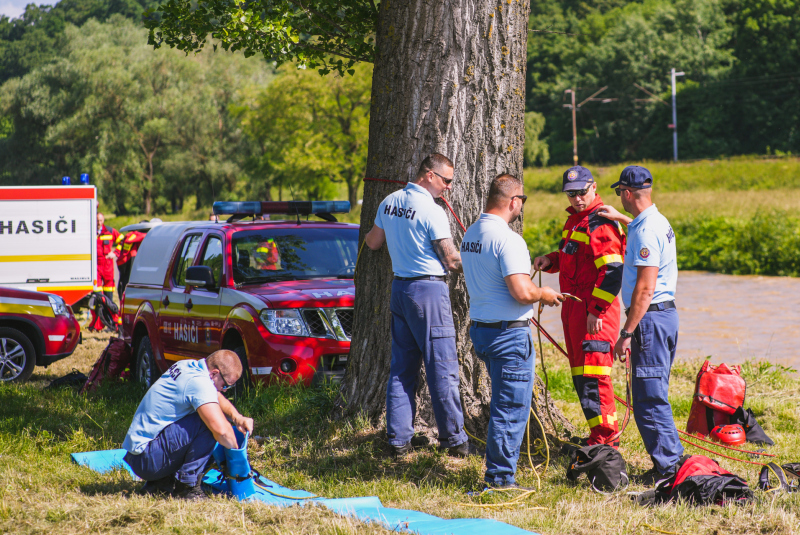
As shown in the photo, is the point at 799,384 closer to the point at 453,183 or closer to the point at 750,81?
the point at 453,183

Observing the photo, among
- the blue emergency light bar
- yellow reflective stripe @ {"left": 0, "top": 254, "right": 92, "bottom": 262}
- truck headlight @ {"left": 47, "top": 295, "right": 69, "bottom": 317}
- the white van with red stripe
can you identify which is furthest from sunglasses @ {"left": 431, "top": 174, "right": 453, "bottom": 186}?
yellow reflective stripe @ {"left": 0, "top": 254, "right": 92, "bottom": 262}

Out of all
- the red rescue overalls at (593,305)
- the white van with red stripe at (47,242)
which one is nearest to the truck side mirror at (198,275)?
the red rescue overalls at (593,305)

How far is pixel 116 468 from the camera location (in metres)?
5.52

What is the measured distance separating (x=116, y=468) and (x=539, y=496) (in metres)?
2.88

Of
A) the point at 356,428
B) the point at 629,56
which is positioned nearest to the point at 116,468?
the point at 356,428

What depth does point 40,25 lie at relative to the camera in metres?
115

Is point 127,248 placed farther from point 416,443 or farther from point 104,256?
point 416,443

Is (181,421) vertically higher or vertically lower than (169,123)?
lower

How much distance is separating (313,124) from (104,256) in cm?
3531

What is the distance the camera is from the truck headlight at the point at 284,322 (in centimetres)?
689

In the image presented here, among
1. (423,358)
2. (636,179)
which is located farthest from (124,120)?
(636,179)

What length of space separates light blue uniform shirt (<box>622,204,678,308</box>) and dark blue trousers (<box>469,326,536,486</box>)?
0.78m

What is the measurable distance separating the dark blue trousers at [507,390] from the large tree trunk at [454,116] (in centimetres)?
102

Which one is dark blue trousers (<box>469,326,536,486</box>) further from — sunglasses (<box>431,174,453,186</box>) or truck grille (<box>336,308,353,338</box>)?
truck grille (<box>336,308,353,338</box>)
